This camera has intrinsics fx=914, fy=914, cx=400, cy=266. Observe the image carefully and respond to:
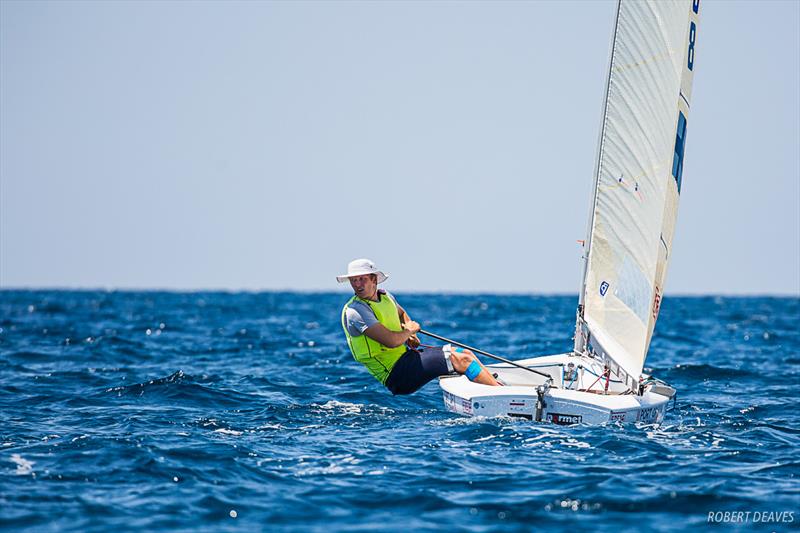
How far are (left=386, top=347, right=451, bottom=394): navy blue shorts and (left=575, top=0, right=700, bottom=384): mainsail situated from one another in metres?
1.94

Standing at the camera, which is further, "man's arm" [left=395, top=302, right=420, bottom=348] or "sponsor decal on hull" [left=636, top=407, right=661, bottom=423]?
"man's arm" [left=395, top=302, right=420, bottom=348]

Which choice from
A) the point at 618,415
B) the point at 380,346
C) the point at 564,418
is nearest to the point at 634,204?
the point at 618,415

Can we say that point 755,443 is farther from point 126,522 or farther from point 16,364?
point 16,364

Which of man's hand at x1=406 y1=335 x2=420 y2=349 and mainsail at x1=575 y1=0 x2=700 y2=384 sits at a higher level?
mainsail at x1=575 y1=0 x2=700 y2=384

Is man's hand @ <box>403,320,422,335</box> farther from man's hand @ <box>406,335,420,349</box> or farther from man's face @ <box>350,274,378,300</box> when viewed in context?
man's face @ <box>350,274,378,300</box>

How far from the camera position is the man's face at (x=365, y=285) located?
10.8 m

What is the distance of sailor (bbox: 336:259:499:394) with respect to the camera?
423 inches

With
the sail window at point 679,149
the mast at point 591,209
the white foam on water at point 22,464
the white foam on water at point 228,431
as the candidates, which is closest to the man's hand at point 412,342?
the mast at point 591,209

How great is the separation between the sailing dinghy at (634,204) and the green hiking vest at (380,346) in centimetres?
72

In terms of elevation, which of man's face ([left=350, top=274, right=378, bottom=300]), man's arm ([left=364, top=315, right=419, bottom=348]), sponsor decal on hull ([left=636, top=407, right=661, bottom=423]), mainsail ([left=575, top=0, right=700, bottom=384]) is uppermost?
mainsail ([left=575, top=0, right=700, bottom=384])

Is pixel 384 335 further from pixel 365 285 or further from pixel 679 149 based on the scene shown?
pixel 679 149

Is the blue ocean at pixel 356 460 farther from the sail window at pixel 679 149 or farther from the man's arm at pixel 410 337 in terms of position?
the sail window at pixel 679 149

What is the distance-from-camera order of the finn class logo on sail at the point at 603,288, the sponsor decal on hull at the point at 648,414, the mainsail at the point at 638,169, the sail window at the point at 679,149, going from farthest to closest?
the finn class logo on sail at the point at 603,288 → the sail window at the point at 679,149 → the mainsail at the point at 638,169 → the sponsor decal on hull at the point at 648,414

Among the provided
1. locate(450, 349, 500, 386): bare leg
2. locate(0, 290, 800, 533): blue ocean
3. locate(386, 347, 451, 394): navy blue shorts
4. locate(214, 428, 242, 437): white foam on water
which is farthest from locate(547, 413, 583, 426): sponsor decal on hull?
locate(214, 428, 242, 437): white foam on water
